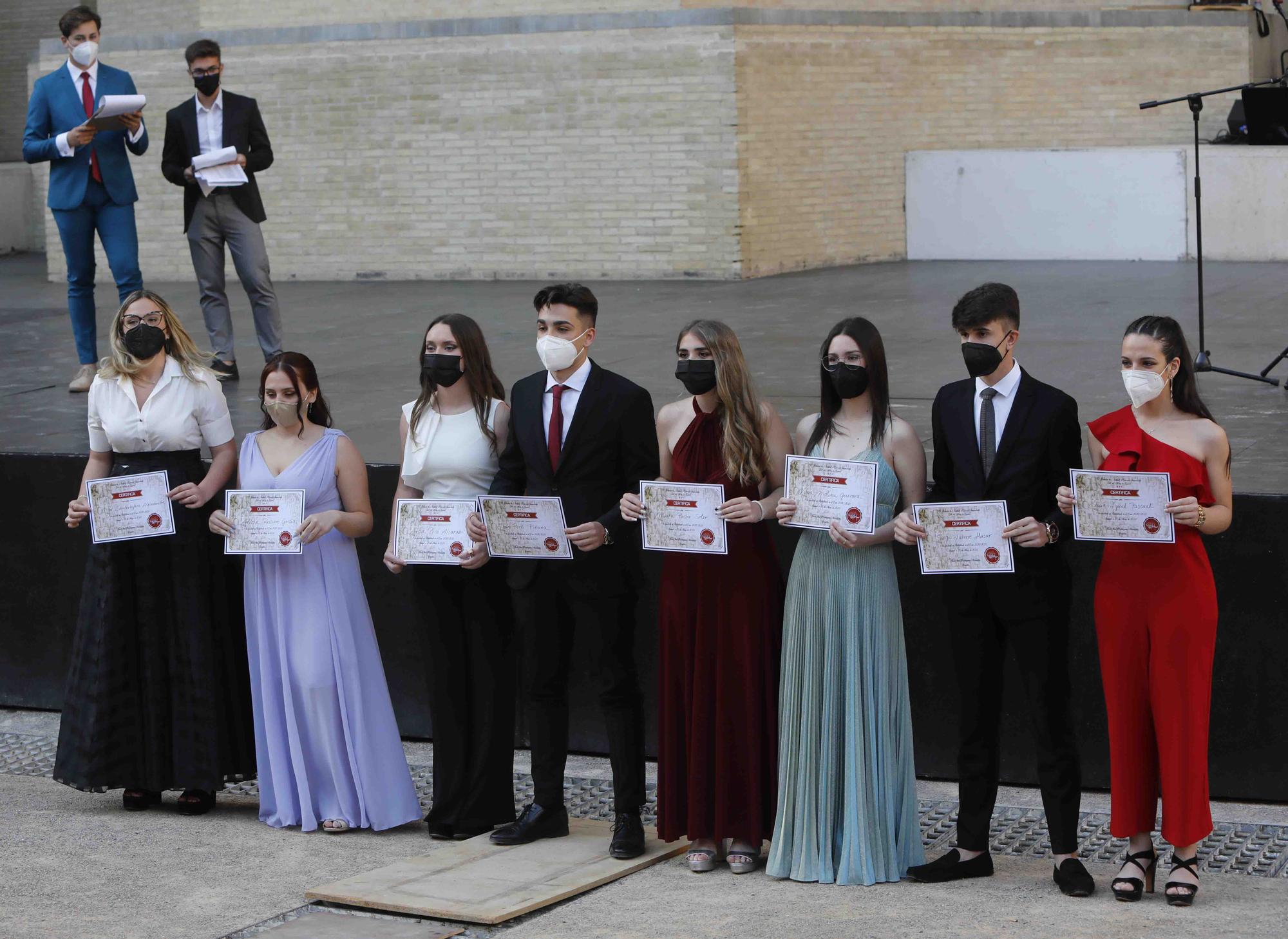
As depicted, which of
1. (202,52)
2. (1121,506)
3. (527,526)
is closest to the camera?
(1121,506)

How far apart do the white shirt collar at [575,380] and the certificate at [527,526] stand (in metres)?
0.39

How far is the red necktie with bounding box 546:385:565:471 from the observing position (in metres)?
5.90

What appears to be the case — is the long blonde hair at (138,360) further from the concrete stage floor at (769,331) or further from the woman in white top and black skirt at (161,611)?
the concrete stage floor at (769,331)

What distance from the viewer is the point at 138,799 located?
677 centimetres

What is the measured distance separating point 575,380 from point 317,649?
1.45m

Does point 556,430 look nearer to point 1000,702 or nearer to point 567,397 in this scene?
point 567,397

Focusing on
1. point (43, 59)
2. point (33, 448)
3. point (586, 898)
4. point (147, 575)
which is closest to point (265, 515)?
point (147, 575)

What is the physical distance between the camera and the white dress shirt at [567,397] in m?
5.90

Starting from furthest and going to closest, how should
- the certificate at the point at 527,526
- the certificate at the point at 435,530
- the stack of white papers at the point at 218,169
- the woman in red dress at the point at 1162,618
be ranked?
the stack of white papers at the point at 218,169
the certificate at the point at 435,530
the certificate at the point at 527,526
the woman in red dress at the point at 1162,618

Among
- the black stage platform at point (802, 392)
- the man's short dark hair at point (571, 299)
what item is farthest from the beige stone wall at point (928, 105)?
the man's short dark hair at point (571, 299)

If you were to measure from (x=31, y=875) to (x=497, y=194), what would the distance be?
12171mm

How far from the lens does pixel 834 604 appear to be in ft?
18.1

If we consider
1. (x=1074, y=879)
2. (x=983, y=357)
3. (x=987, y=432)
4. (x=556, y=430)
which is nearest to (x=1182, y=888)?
(x=1074, y=879)

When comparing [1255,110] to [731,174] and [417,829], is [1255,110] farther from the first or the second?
[417,829]
